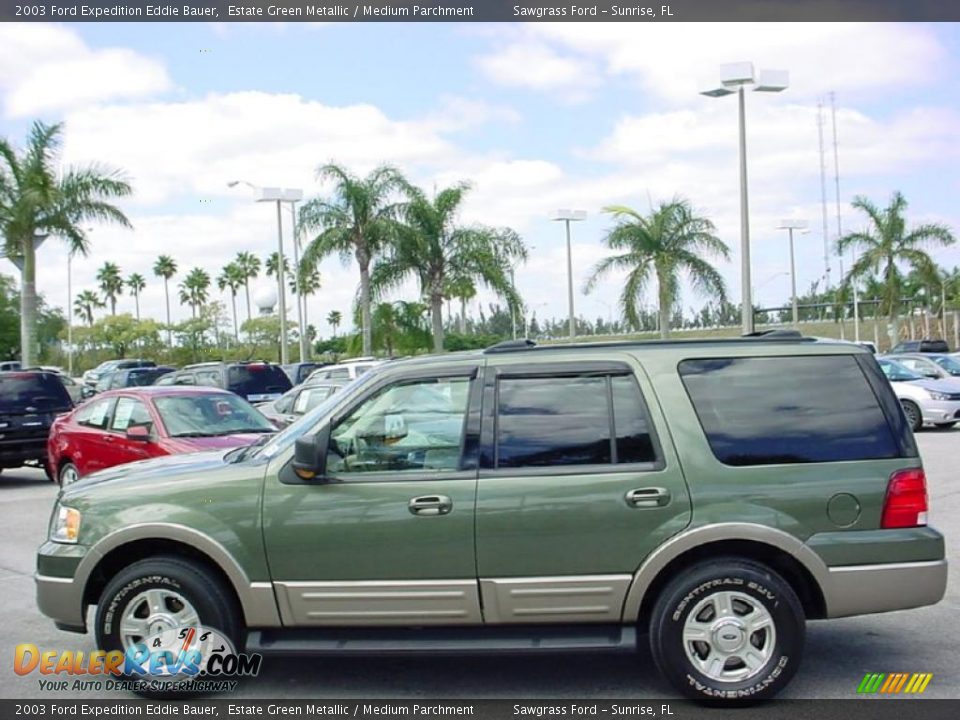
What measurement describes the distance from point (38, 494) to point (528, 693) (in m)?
11.8

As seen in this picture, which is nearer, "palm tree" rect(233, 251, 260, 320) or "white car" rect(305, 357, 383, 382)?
"white car" rect(305, 357, 383, 382)

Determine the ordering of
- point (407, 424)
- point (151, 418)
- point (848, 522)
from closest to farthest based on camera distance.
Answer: point (848, 522) < point (407, 424) < point (151, 418)

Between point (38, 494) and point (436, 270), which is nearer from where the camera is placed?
point (38, 494)

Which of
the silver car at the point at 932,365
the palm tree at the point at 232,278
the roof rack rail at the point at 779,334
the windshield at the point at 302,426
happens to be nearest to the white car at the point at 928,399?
the silver car at the point at 932,365

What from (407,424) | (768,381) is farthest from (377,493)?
(768,381)

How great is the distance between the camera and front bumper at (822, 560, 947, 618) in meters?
5.40

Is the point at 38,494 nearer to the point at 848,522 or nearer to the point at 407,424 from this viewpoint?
the point at 407,424

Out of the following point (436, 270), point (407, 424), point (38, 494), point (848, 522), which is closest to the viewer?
point (848, 522)

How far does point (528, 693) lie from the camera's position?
5715mm

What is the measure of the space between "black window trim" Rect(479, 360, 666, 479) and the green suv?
0.04 ft

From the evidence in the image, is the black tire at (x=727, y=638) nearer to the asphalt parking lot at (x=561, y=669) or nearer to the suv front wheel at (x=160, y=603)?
the asphalt parking lot at (x=561, y=669)

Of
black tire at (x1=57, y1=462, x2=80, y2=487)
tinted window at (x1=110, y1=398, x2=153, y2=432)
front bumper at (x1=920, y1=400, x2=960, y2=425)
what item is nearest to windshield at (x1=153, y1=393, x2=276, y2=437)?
tinted window at (x1=110, y1=398, x2=153, y2=432)

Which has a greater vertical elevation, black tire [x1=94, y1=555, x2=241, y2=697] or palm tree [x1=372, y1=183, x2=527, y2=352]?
palm tree [x1=372, y1=183, x2=527, y2=352]

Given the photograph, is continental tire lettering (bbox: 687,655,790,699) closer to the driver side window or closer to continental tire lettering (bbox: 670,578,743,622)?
continental tire lettering (bbox: 670,578,743,622)
